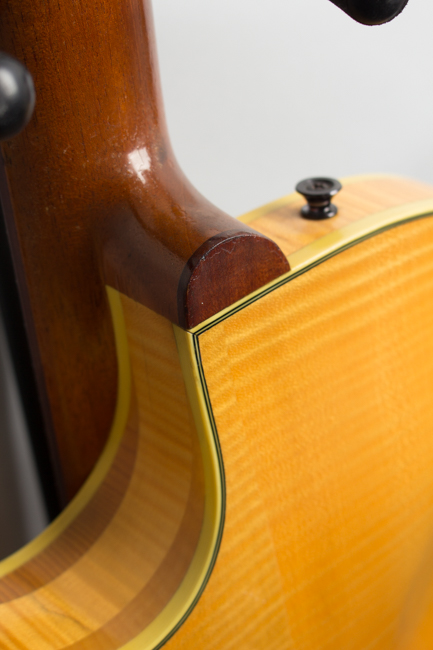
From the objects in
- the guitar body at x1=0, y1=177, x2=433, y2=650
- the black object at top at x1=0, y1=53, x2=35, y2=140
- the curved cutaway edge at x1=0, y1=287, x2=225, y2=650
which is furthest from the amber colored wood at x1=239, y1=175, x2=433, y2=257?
the black object at top at x1=0, y1=53, x2=35, y2=140

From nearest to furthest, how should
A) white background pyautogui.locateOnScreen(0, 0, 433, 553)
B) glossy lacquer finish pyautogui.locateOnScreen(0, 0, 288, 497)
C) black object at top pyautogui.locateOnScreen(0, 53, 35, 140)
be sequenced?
black object at top pyautogui.locateOnScreen(0, 53, 35, 140) → glossy lacquer finish pyautogui.locateOnScreen(0, 0, 288, 497) → white background pyautogui.locateOnScreen(0, 0, 433, 553)

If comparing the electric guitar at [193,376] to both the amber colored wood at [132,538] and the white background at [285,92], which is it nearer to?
the amber colored wood at [132,538]

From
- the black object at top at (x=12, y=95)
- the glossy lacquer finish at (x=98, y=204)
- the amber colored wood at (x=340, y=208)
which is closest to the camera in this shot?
the black object at top at (x=12, y=95)

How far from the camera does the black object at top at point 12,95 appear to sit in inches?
8.6

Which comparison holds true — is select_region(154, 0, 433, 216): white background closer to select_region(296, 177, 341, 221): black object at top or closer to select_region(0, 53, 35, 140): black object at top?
select_region(296, 177, 341, 221): black object at top

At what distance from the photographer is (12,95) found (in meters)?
0.22

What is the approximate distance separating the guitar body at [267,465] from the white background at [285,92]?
36 centimetres

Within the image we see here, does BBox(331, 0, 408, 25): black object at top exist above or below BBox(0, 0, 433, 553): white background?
above

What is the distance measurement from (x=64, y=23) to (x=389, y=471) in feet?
1.25

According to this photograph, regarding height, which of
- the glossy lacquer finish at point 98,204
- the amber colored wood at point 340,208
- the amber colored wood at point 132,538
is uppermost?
the glossy lacquer finish at point 98,204

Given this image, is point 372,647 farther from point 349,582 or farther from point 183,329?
point 183,329

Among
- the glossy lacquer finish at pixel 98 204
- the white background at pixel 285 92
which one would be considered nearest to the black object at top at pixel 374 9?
the glossy lacquer finish at pixel 98 204

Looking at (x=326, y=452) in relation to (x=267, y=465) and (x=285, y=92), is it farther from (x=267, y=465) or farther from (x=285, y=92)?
(x=285, y=92)

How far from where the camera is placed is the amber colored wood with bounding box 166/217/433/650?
434mm
